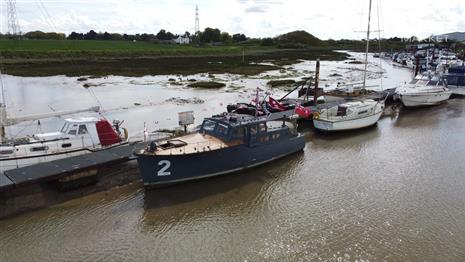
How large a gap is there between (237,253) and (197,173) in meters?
6.86

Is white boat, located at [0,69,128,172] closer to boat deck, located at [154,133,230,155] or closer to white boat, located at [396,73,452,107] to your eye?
boat deck, located at [154,133,230,155]

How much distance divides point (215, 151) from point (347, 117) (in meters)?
16.5

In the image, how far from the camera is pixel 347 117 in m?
33.3

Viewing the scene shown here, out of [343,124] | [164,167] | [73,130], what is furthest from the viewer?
[343,124]

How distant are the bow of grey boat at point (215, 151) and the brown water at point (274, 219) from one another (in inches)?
28.5

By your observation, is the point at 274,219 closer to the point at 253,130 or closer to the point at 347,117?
the point at 253,130

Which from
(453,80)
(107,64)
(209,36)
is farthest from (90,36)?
(453,80)

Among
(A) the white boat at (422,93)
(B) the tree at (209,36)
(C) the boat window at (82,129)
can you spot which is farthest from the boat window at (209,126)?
(B) the tree at (209,36)

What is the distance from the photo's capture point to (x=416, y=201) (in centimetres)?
2080

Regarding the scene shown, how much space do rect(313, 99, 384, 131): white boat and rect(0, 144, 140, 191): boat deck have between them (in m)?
17.1

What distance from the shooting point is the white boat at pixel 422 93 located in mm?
44875

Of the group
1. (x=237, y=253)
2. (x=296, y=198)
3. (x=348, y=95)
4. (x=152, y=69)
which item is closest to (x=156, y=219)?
(x=237, y=253)

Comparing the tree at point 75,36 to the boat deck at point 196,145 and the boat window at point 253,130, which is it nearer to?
the boat deck at point 196,145

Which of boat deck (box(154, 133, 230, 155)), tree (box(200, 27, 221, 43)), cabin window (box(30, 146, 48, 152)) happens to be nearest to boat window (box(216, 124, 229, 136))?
boat deck (box(154, 133, 230, 155))
